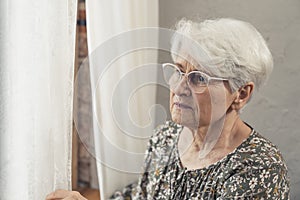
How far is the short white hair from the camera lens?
1522 millimetres

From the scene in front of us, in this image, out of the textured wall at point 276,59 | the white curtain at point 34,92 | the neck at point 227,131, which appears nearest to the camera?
the white curtain at point 34,92

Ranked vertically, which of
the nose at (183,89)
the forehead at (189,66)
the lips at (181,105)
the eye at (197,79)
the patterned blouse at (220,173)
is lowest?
the patterned blouse at (220,173)

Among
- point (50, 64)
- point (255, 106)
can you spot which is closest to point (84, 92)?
point (255, 106)

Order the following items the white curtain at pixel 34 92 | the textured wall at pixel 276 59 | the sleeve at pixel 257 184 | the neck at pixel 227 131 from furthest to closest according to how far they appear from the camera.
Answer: the textured wall at pixel 276 59 → the neck at pixel 227 131 → the sleeve at pixel 257 184 → the white curtain at pixel 34 92

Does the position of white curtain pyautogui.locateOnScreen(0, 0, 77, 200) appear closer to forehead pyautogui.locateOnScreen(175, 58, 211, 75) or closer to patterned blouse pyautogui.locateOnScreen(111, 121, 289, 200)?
forehead pyautogui.locateOnScreen(175, 58, 211, 75)

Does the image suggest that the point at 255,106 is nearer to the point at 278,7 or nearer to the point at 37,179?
the point at 278,7

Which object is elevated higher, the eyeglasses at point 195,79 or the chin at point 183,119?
the eyeglasses at point 195,79

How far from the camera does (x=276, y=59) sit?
1.91m

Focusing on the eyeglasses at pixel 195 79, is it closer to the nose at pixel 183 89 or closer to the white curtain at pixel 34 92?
the nose at pixel 183 89

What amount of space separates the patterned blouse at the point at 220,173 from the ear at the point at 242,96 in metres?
0.10

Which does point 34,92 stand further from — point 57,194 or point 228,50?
point 228,50

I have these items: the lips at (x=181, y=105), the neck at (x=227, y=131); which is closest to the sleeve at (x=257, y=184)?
the neck at (x=227, y=131)

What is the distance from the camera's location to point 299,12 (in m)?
1.83

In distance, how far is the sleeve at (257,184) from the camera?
150 centimetres
